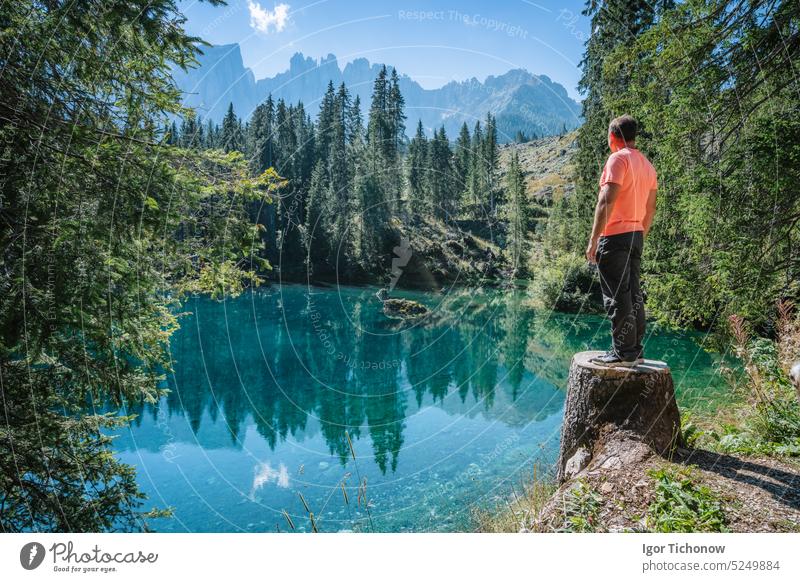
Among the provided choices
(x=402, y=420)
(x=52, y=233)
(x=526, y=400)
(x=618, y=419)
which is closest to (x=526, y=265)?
(x=526, y=400)

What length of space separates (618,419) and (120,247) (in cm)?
351

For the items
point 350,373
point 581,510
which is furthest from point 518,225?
point 581,510

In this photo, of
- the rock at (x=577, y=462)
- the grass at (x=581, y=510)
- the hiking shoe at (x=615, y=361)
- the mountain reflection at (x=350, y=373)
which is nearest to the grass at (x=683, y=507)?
the grass at (x=581, y=510)

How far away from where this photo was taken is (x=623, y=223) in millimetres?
2939

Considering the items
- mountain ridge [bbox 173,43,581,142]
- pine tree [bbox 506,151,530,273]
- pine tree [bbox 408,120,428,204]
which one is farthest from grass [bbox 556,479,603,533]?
pine tree [bbox 408,120,428,204]

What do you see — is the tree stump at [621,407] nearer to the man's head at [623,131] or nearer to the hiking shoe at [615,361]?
the hiking shoe at [615,361]

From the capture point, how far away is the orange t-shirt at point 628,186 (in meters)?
2.85

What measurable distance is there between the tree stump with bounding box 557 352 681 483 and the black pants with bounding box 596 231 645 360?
20 centimetres

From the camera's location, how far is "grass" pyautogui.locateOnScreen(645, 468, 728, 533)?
2184 millimetres

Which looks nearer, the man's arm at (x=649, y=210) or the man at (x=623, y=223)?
the man at (x=623, y=223)

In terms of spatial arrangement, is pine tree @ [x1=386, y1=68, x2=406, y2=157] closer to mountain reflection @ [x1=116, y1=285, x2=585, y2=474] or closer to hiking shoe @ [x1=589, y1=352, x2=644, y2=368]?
mountain reflection @ [x1=116, y1=285, x2=585, y2=474]

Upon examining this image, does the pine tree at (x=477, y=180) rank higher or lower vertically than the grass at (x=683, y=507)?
higher

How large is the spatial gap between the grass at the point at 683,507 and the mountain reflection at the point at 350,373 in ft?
15.8
